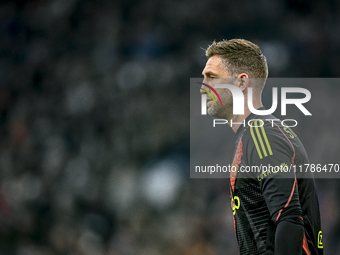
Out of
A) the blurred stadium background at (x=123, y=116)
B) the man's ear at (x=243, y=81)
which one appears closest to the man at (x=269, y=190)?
the man's ear at (x=243, y=81)

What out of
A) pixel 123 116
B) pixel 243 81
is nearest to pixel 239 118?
pixel 243 81

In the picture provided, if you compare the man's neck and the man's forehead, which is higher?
the man's forehead

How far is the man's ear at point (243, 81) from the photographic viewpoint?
4.92 feet

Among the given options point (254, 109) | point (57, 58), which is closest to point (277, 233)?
point (254, 109)

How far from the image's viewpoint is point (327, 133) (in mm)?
4738

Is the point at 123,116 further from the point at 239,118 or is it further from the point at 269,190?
the point at 269,190

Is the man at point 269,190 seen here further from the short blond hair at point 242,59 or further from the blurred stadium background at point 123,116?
the blurred stadium background at point 123,116

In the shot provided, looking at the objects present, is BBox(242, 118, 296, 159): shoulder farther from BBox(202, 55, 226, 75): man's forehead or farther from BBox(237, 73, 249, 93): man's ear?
BBox(202, 55, 226, 75): man's forehead

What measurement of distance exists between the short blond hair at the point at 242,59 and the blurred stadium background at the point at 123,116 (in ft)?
11.3

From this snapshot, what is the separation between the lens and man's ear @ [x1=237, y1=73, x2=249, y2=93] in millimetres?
1499

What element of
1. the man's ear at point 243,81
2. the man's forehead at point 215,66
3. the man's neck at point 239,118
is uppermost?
the man's forehead at point 215,66

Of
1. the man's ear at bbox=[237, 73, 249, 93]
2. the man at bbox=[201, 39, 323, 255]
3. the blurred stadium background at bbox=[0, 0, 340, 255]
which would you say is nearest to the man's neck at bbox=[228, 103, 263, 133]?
the man at bbox=[201, 39, 323, 255]

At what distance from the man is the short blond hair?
11mm

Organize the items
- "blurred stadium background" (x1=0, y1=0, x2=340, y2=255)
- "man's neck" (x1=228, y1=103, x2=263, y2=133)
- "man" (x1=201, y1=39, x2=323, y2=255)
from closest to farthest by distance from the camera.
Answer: "man" (x1=201, y1=39, x2=323, y2=255) < "man's neck" (x1=228, y1=103, x2=263, y2=133) < "blurred stadium background" (x1=0, y1=0, x2=340, y2=255)
